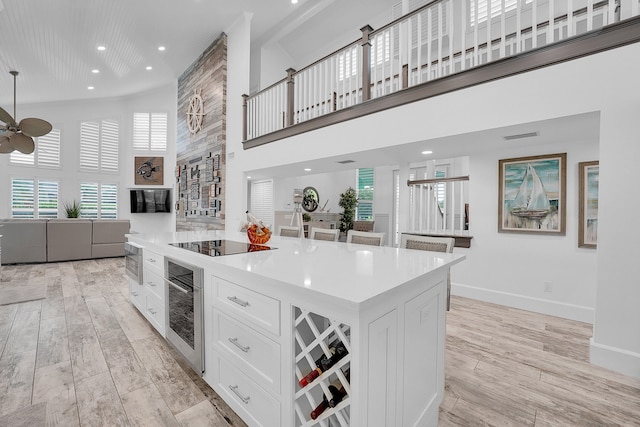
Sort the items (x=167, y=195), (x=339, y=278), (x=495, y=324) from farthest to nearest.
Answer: (x=167, y=195) < (x=495, y=324) < (x=339, y=278)

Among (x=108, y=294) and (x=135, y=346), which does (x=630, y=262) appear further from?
(x=108, y=294)

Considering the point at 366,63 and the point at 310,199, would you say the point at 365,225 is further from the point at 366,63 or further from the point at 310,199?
the point at 366,63

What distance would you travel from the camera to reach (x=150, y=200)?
9.05 meters

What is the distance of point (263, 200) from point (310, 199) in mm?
1803

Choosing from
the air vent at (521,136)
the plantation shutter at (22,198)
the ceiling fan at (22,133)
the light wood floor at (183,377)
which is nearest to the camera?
the light wood floor at (183,377)

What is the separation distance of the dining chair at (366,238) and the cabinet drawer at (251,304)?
147 cm

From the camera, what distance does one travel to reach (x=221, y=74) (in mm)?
6059

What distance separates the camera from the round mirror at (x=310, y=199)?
867 centimetres

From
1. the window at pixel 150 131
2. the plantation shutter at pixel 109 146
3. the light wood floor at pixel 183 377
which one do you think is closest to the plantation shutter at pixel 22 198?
the plantation shutter at pixel 109 146

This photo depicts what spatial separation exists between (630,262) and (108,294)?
18.0ft

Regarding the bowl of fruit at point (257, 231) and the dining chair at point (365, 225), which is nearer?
the bowl of fruit at point (257, 231)

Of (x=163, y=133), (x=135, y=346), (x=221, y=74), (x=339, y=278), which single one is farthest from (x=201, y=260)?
(x=163, y=133)

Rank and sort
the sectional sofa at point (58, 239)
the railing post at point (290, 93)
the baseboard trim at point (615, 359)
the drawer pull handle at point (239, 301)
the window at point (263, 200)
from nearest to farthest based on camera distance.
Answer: the drawer pull handle at point (239, 301)
the baseboard trim at point (615, 359)
the railing post at point (290, 93)
the sectional sofa at point (58, 239)
the window at point (263, 200)

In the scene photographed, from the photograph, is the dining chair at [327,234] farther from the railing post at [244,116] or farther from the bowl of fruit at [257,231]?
the railing post at [244,116]
